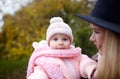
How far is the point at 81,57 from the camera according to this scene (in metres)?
3.17

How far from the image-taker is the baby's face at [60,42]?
3112 millimetres

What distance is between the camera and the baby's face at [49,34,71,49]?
123 inches

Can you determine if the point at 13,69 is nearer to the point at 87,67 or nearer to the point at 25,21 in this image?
the point at 25,21

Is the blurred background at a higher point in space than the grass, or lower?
higher

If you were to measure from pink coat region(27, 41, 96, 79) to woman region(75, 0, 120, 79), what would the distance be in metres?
0.23

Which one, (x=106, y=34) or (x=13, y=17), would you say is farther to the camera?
(x=13, y=17)

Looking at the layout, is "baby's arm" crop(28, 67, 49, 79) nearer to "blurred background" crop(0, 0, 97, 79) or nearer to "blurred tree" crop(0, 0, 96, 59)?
"blurred background" crop(0, 0, 97, 79)

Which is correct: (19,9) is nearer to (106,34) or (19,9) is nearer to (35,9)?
(35,9)

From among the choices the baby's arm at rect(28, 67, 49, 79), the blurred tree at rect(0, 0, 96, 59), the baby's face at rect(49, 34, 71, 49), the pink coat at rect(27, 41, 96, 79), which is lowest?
the baby's arm at rect(28, 67, 49, 79)

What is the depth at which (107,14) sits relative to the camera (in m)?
2.80

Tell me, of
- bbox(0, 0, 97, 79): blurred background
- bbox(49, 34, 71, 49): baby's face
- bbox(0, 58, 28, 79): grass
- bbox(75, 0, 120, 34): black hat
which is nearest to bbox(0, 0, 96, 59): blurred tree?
bbox(0, 0, 97, 79): blurred background

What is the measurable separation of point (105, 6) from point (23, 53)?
16.6ft

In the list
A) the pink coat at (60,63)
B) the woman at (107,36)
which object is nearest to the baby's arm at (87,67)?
the pink coat at (60,63)

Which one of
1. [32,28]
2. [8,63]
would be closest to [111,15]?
[8,63]
